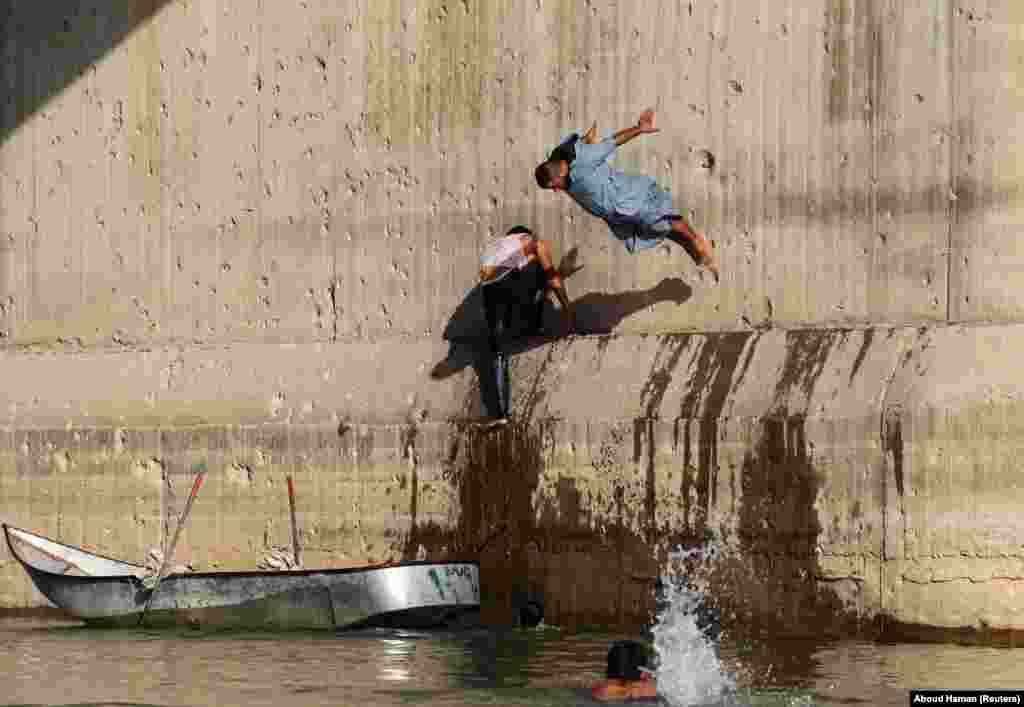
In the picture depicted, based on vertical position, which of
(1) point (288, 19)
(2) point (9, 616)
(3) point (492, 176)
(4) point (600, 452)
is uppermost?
(1) point (288, 19)

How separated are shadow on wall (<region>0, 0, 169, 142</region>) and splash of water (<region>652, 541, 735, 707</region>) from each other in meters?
7.07

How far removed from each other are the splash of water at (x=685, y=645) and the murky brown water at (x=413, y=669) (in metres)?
0.19

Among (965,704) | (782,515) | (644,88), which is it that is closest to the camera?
(965,704)

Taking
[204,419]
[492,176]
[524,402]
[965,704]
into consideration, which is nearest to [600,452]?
[524,402]

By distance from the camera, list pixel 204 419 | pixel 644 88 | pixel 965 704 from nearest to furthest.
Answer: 1. pixel 965 704
2. pixel 644 88
3. pixel 204 419

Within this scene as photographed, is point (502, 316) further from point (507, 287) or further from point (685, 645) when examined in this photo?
point (685, 645)

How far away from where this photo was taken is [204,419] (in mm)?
20734

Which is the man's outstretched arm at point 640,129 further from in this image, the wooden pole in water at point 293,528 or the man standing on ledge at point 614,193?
the wooden pole in water at point 293,528

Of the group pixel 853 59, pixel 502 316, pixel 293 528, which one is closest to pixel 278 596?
pixel 293 528

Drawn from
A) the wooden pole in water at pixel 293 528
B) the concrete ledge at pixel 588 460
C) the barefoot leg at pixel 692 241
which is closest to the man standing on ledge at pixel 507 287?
the concrete ledge at pixel 588 460

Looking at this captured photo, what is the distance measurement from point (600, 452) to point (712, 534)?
3.84 feet

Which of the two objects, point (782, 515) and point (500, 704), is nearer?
point (500, 704)

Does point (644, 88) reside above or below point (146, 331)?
above

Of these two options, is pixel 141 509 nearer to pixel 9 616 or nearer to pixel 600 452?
pixel 9 616
